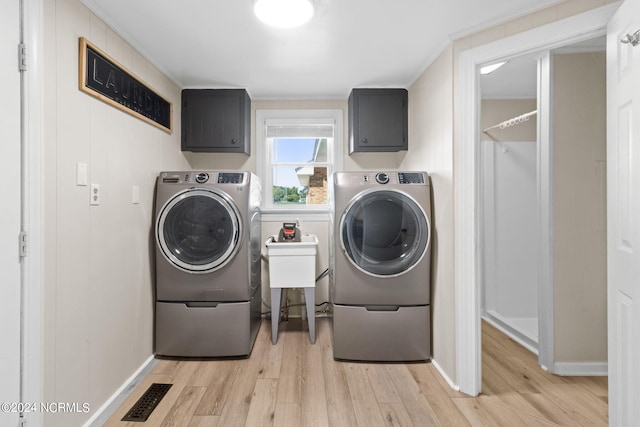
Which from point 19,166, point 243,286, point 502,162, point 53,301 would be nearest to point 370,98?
point 502,162

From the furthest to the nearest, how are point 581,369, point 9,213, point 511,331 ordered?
1. point 511,331
2. point 581,369
3. point 9,213

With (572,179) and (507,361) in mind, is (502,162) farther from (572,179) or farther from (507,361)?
(507,361)

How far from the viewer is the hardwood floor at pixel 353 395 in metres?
1.64

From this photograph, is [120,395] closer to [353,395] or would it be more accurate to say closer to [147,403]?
[147,403]

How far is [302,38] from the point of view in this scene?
6.41ft

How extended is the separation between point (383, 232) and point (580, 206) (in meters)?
1.38

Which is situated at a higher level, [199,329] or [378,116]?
[378,116]

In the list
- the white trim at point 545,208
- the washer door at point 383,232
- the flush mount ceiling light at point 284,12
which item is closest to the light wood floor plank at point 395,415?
the washer door at point 383,232

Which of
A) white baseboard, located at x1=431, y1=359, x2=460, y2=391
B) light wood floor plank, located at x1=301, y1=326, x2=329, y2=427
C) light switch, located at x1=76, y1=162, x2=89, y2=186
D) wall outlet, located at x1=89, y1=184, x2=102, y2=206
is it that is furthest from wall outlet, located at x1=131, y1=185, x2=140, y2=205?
white baseboard, located at x1=431, y1=359, x2=460, y2=391

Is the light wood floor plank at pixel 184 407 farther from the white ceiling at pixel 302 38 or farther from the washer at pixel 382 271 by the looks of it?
the white ceiling at pixel 302 38

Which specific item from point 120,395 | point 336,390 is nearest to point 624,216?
point 336,390

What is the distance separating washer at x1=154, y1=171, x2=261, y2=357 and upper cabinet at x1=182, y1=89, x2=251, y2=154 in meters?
0.65

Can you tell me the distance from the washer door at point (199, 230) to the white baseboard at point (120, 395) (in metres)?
0.73

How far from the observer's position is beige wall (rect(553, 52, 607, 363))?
2.09 m
